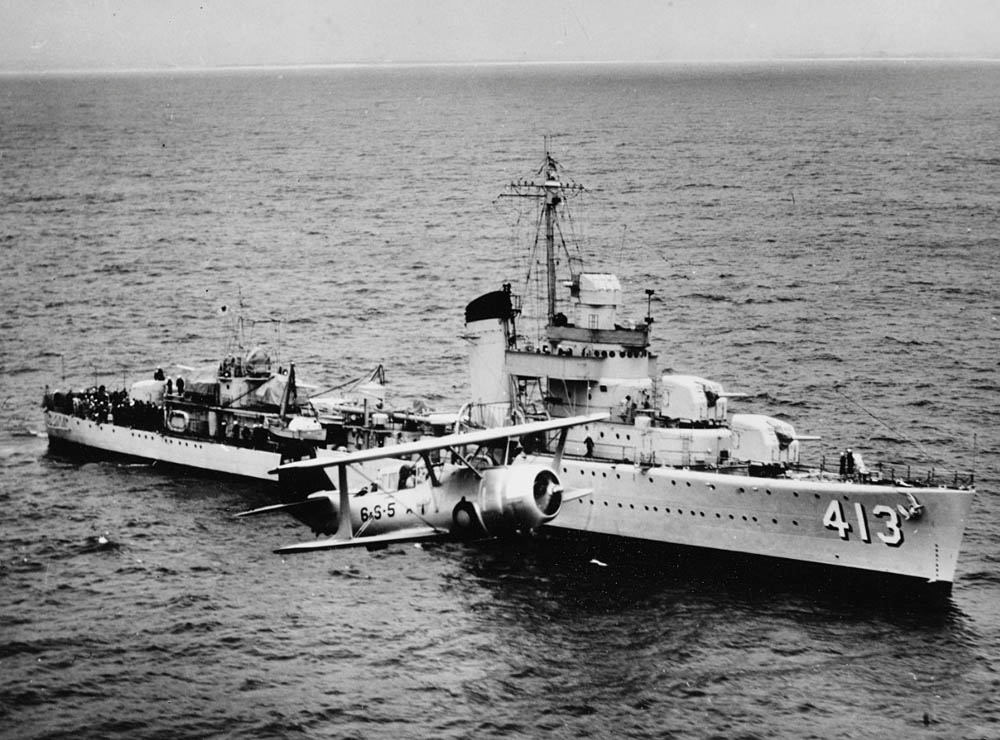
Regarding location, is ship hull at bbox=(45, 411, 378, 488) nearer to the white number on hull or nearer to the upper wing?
the upper wing

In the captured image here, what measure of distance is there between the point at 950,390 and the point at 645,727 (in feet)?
124

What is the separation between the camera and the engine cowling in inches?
1583

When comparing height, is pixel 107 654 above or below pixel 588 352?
below

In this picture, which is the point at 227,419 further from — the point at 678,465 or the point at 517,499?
the point at 517,499

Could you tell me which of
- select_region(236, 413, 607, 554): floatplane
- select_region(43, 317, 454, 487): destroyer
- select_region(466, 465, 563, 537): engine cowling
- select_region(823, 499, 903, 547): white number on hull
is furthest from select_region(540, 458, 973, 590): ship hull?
select_region(466, 465, 563, 537): engine cowling

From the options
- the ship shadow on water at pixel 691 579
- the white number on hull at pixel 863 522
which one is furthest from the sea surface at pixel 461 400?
the white number on hull at pixel 863 522

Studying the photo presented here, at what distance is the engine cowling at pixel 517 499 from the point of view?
40.2 metres

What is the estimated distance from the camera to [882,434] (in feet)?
205

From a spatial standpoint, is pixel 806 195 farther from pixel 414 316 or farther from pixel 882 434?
pixel 882 434

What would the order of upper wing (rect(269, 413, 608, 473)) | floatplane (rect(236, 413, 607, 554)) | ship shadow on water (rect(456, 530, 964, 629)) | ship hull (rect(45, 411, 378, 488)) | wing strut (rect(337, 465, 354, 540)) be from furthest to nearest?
ship hull (rect(45, 411, 378, 488)) < ship shadow on water (rect(456, 530, 964, 629)) < wing strut (rect(337, 465, 354, 540)) < upper wing (rect(269, 413, 608, 473)) < floatplane (rect(236, 413, 607, 554))

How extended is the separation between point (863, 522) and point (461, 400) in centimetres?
2643

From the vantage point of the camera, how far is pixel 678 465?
2101 inches

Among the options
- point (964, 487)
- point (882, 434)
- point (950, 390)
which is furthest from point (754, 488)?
point (950, 390)

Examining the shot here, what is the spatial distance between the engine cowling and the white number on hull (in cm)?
1341
